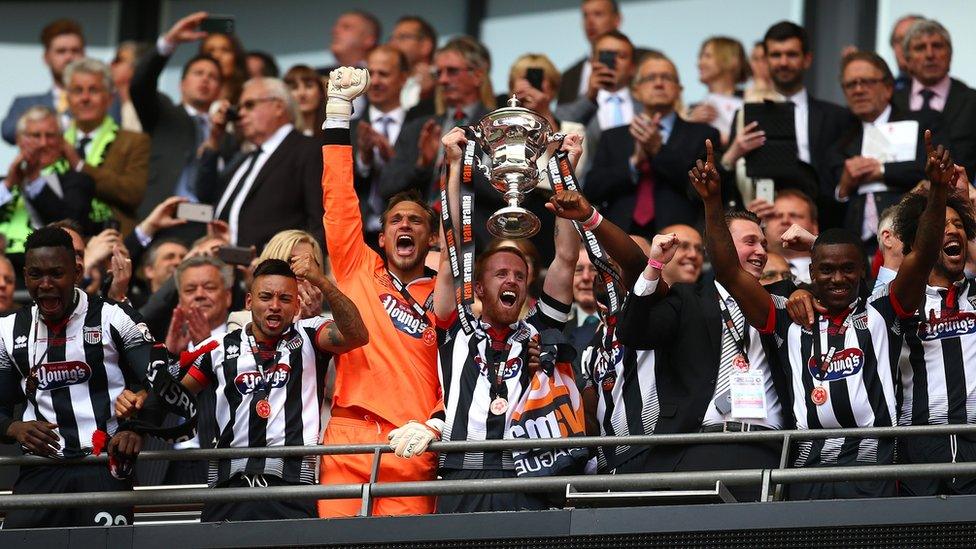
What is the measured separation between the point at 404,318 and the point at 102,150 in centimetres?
515

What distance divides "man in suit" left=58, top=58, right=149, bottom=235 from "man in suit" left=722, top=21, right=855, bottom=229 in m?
4.41

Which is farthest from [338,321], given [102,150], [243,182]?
[102,150]

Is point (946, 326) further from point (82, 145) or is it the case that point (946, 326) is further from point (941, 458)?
point (82, 145)

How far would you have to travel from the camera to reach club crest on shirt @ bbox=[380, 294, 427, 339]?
8.65 meters

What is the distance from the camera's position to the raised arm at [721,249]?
793 cm

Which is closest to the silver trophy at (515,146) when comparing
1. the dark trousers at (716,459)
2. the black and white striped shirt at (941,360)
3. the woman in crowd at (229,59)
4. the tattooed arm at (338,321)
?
the tattooed arm at (338,321)

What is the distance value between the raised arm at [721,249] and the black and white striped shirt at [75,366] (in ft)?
9.15

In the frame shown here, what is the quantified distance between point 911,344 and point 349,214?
2847mm

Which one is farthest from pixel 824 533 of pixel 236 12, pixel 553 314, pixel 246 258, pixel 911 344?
pixel 236 12

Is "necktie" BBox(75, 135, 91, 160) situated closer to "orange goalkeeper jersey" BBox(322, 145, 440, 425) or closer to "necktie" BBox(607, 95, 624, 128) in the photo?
"necktie" BBox(607, 95, 624, 128)

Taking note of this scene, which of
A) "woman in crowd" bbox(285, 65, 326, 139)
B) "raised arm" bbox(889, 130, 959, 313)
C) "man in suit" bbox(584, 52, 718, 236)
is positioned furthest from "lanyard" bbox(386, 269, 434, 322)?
"woman in crowd" bbox(285, 65, 326, 139)

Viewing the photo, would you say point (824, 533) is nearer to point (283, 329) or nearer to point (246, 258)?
point (283, 329)

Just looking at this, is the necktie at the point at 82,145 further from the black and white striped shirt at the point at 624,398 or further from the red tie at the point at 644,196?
the black and white striped shirt at the point at 624,398

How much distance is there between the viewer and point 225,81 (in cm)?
1404
